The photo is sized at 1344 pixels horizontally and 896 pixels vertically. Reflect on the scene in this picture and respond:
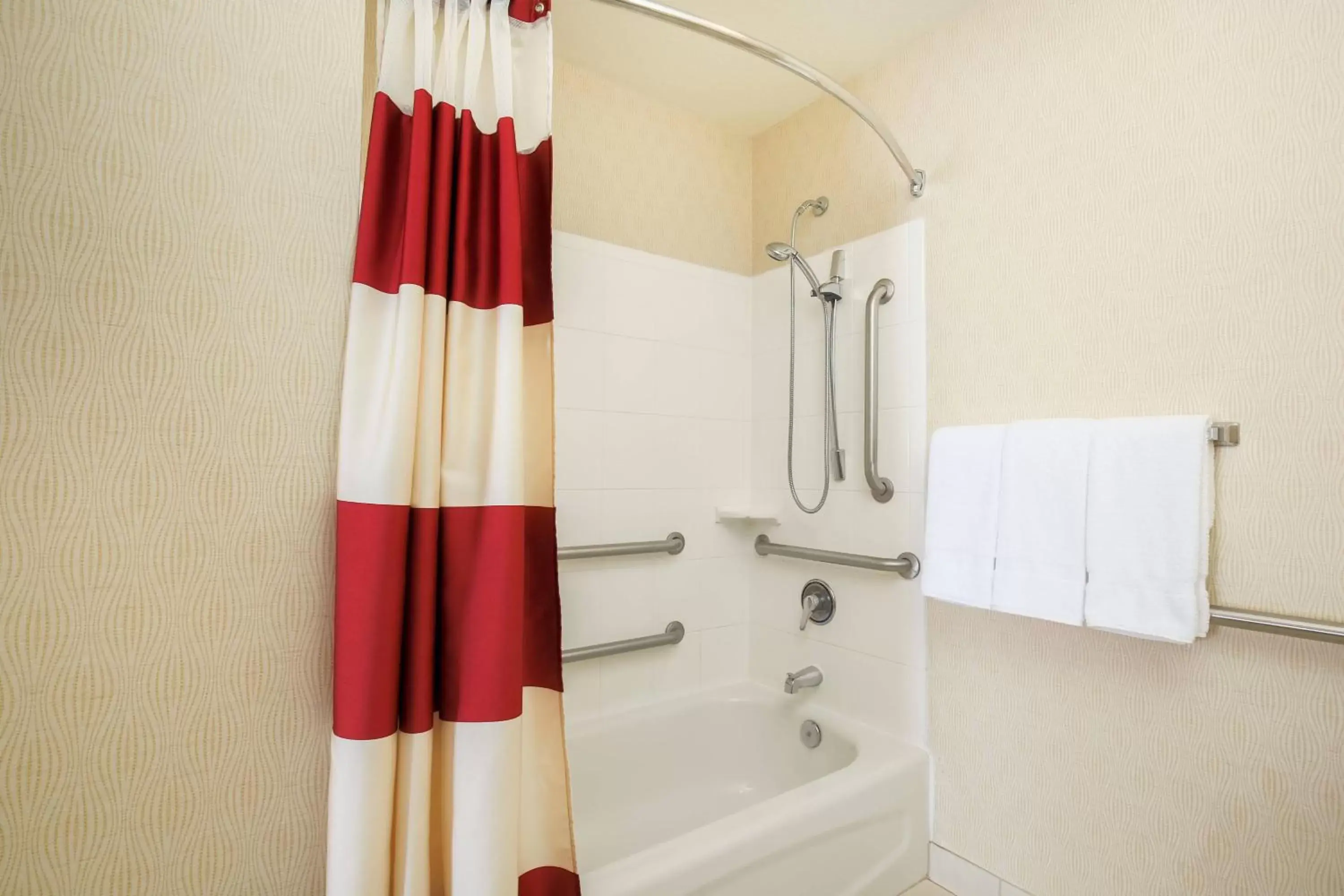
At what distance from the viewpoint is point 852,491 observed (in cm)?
186

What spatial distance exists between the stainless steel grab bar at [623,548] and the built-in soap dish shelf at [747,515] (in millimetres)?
150

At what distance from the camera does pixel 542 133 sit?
3.77 ft

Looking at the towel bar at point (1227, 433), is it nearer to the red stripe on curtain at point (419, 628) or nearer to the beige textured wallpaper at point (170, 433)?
the red stripe on curtain at point (419, 628)

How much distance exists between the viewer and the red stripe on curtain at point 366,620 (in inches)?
33.2

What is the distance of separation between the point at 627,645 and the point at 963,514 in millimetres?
999

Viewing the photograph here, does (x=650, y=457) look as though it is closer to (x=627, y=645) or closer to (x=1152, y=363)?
(x=627, y=645)

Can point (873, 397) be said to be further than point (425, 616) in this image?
Yes

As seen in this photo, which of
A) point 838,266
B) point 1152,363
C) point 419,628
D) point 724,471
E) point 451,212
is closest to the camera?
point 419,628

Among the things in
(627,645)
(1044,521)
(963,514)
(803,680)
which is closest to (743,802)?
(803,680)

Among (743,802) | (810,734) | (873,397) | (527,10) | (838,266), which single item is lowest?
(743,802)

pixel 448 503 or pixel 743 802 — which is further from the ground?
pixel 448 503

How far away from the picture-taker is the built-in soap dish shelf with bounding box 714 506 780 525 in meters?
2.05

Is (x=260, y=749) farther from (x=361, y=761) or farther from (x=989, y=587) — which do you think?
(x=989, y=587)

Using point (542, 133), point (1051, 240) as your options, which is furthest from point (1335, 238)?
point (542, 133)
